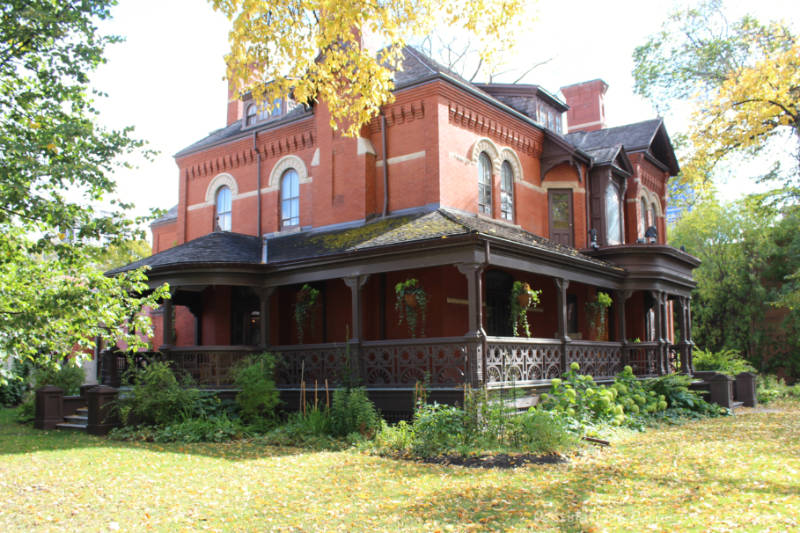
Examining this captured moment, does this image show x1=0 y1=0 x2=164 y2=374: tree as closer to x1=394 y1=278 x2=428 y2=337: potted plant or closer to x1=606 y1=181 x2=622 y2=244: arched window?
x1=394 y1=278 x2=428 y2=337: potted plant

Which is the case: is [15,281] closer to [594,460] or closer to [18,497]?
[18,497]

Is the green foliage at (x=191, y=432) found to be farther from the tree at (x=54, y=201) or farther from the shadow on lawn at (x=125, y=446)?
the tree at (x=54, y=201)

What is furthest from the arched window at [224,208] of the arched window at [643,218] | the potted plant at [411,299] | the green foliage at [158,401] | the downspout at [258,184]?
the arched window at [643,218]

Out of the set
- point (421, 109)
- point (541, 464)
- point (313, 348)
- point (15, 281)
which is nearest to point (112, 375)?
point (313, 348)

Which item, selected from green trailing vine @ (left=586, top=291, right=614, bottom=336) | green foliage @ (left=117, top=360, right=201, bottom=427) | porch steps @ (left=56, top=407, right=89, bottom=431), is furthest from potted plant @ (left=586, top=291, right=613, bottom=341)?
porch steps @ (left=56, top=407, right=89, bottom=431)

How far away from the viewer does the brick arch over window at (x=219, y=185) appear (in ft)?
72.4

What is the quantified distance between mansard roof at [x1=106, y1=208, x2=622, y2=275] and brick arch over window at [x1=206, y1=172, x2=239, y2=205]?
8.95 ft

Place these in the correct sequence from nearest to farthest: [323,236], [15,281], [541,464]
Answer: [15,281], [541,464], [323,236]

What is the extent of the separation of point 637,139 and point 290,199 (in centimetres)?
1239

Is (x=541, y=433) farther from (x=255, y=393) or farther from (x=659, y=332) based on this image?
(x=659, y=332)

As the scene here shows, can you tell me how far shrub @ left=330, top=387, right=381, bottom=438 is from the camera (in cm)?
1281

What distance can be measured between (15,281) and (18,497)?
268 cm

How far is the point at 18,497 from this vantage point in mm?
8125

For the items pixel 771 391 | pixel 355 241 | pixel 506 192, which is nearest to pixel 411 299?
pixel 355 241
